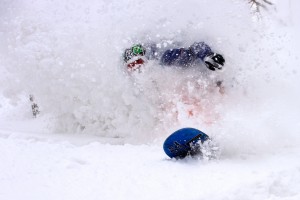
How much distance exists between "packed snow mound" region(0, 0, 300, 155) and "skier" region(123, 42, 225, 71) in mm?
104

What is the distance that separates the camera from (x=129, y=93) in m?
4.63

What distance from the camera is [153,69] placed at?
14.8ft

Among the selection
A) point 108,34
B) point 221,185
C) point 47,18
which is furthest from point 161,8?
point 221,185

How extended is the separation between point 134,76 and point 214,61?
0.97 meters

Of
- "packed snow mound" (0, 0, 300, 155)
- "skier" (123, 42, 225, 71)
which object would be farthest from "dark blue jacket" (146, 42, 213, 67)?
"packed snow mound" (0, 0, 300, 155)

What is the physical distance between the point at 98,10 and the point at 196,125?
2.07 m

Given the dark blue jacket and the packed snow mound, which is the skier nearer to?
the dark blue jacket

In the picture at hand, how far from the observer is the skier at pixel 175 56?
4.14m

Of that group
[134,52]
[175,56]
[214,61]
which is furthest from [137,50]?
[214,61]

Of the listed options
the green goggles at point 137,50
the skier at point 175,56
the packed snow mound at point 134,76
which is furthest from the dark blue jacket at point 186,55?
the green goggles at point 137,50

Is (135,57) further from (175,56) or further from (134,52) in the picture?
(175,56)

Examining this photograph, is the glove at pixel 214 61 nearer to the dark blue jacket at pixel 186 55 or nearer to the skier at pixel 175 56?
the skier at pixel 175 56

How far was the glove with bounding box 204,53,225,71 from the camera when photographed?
410 centimetres

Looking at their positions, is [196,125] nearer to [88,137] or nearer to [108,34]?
[88,137]
